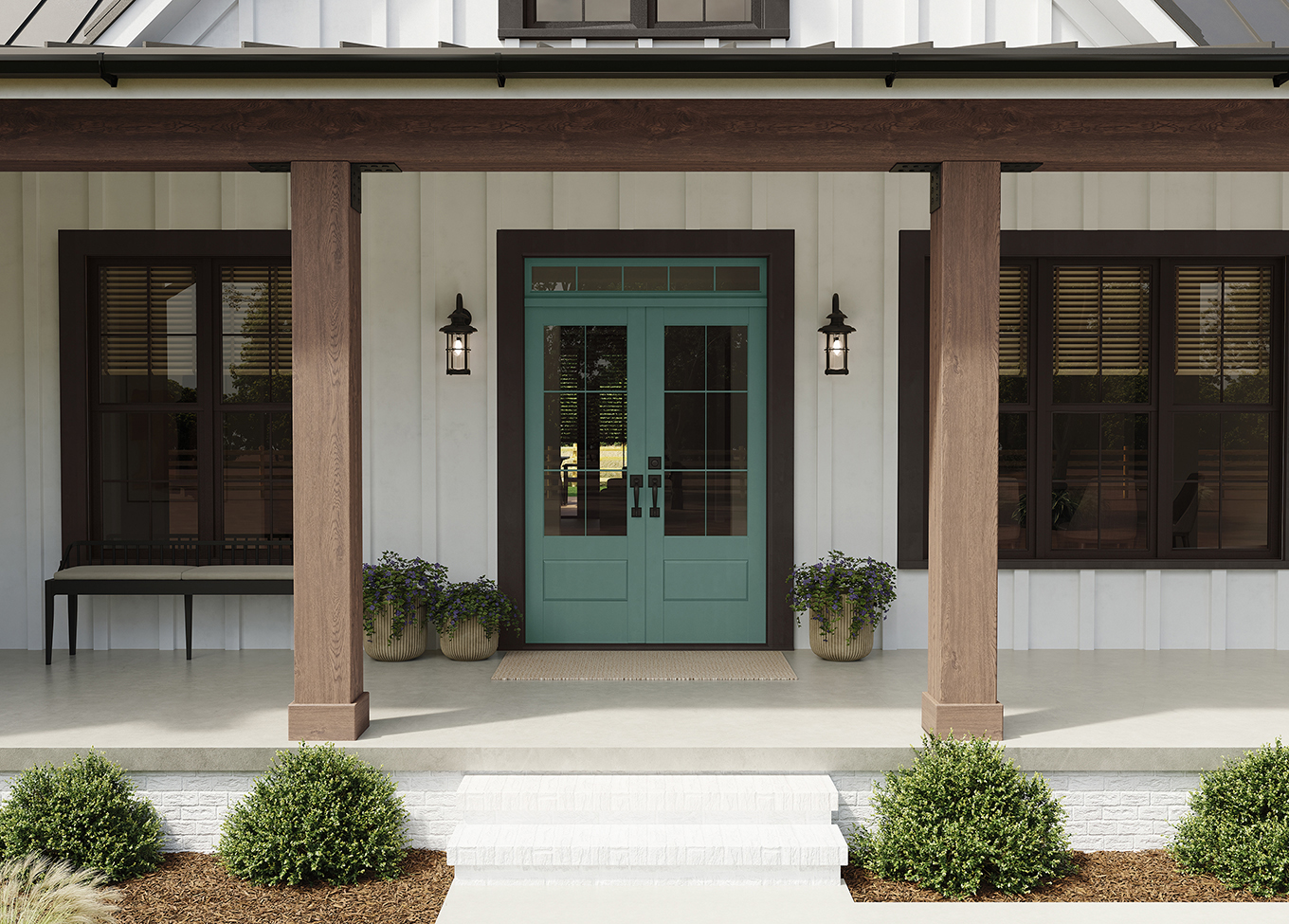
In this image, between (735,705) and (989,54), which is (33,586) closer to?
(735,705)

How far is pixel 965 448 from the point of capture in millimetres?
4059

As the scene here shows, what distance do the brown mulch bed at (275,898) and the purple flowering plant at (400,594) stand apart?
5.91 feet

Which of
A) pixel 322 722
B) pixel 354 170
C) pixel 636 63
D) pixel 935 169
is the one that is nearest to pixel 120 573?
pixel 322 722

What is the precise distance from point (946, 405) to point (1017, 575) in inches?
87.4

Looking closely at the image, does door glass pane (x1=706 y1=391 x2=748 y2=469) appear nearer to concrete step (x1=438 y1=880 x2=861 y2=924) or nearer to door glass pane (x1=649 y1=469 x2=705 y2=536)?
door glass pane (x1=649 y1=469 x2=705 y2=536)

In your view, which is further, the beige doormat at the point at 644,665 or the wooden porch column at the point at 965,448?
the beige doormat at the point at 644,665

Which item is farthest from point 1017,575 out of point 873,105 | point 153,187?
point 153,187

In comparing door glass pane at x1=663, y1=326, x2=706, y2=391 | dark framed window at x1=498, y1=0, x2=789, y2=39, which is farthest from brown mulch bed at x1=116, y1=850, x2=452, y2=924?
dark framed window at x1=498, y1=0, x2=789, y2=39

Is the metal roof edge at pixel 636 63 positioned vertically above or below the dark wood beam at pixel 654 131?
above

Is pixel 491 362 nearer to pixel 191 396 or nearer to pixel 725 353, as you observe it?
pixel 725 353

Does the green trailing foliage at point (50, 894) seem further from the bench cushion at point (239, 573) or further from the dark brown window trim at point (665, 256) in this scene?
the dark brown window trim at point (665, 256)

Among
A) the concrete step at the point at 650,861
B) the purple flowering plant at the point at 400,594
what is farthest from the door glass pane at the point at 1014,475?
the purple flowering plant at the point at 400,594

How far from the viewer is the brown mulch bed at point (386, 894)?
3416 mm

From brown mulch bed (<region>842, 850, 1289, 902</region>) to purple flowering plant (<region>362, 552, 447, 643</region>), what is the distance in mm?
2810
